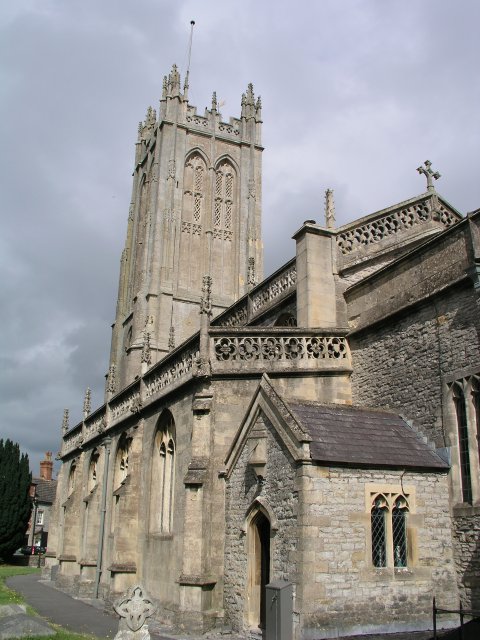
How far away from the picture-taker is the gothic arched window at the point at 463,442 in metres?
12.2

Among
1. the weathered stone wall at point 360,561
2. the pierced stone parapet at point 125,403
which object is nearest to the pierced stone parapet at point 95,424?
the pierced stone parapet at point 125,403

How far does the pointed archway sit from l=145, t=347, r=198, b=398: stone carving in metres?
4.49

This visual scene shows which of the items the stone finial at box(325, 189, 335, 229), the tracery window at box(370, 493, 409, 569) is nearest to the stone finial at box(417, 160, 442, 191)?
the stone finial at box(325, 189, 335, 229)

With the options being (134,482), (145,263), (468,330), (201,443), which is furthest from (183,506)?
(145,263)

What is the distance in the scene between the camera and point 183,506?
15383 millimetres

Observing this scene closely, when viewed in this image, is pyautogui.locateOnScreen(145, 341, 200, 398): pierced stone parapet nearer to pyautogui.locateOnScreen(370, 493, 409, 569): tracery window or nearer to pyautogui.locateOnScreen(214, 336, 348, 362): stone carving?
pyautogui.locateOnScreen(214, 336, 348, 362): stone carving

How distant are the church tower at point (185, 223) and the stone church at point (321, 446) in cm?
2004

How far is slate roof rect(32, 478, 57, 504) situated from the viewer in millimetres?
62625

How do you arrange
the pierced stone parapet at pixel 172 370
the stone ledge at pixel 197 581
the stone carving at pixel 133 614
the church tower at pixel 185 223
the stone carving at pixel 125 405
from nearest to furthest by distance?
the stone carving at pixel 133 614, the stone ledge at pixel 197 581, the pierced stone parapet at pixel 172 370, the stone carving at pixel 125 405, the church tower at pixel 185 223

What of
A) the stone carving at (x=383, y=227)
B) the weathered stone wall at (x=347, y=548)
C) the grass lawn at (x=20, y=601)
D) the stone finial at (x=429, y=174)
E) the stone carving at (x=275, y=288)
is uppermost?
the stone finial at (x=429, y=174)

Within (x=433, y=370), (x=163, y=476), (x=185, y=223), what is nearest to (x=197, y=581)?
(x=163, y=476)

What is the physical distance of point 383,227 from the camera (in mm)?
18469

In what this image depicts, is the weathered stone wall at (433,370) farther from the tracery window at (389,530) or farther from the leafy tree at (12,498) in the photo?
the leafy tree at (12,498)

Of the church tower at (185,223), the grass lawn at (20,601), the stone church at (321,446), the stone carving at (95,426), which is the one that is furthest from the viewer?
the church tower at (185,223)
